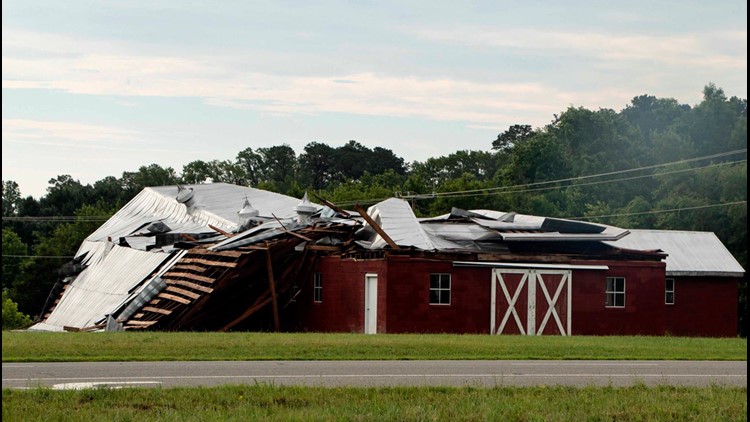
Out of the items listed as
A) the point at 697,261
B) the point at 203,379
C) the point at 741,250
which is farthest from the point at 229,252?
the point at 741,250

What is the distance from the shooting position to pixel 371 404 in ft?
43.4

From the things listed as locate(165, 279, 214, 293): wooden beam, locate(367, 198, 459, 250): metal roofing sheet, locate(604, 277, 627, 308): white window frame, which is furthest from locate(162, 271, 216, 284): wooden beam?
locate(604, 277, 627, 308): white window frame

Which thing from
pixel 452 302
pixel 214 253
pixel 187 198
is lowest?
pixel 452 302

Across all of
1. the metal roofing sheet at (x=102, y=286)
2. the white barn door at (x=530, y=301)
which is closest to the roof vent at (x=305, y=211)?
the metal roofing sheet at (x=102, y=286)

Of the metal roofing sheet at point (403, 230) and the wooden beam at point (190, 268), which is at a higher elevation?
the metal roofing sheet at point (403, 230)

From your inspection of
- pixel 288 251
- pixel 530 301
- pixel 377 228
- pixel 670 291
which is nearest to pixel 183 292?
pixel 288 251

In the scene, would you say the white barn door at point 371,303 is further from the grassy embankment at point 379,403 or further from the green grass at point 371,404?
the green grass at point 371,404

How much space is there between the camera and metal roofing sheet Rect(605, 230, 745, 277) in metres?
44.5

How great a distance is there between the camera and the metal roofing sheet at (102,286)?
151 feet

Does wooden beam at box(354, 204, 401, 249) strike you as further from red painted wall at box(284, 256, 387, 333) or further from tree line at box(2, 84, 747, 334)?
tree line at box(2, 84, 747, 334)

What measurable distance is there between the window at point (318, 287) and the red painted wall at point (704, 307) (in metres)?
13.6

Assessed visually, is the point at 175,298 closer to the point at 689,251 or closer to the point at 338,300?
the point at 338,300

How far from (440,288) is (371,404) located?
2369cm

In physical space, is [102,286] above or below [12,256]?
above
